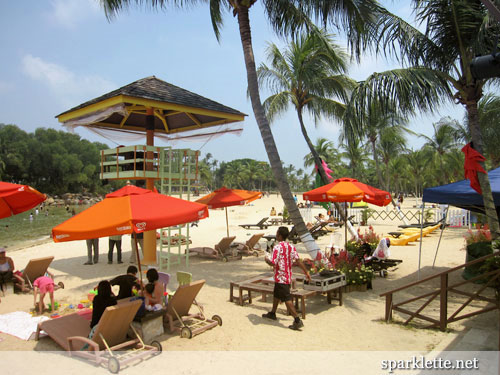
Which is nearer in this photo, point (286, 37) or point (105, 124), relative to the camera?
point (286, 37)

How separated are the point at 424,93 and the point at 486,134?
724 inches

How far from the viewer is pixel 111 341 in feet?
17.3

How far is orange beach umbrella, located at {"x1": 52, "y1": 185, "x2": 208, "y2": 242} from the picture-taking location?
5.26 m

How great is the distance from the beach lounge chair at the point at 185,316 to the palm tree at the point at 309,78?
8.50m

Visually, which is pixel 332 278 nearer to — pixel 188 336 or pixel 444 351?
pixel 444 351

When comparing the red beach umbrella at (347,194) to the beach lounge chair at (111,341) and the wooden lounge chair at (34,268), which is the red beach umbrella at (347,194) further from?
the wooden lounge chair at (34,268)

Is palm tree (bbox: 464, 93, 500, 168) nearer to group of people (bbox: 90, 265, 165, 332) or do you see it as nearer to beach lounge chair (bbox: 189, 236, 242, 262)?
beach lounge chair (bbox: 189, 236, 242, 262)

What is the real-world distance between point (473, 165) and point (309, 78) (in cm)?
689

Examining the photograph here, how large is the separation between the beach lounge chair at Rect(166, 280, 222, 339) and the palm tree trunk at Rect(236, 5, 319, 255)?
3.76 meters

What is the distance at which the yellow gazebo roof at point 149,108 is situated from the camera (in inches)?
403

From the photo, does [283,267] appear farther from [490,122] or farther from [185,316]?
[490,122]

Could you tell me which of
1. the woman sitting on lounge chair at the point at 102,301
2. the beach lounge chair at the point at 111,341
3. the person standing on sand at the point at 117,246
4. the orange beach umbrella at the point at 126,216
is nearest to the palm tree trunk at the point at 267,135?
the orange beach umbrella at the point at 126,216

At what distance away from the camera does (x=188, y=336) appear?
5.76 meters

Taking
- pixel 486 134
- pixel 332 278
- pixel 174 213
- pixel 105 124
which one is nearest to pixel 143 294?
pixel 174 213
